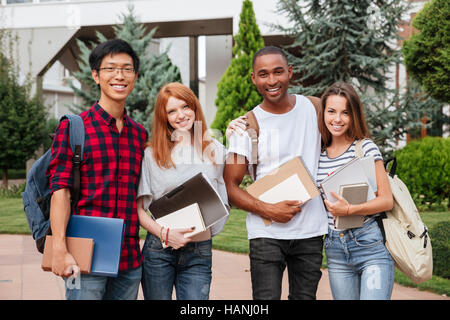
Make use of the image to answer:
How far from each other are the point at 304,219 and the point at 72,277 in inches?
49.6

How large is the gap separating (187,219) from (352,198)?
34.8 inches

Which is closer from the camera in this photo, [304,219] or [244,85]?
[304,219]

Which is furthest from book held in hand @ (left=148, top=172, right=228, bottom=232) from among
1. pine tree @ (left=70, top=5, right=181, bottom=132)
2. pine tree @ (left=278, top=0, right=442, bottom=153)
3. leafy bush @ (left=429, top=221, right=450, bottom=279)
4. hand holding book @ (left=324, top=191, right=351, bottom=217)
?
pine tree @ (left=70, top=5, right=181, bottom=132)

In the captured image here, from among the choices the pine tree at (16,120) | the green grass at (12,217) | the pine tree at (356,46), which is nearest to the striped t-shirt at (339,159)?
the green grass at (12,217)

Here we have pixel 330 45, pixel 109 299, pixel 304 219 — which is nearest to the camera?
pixel 109 299

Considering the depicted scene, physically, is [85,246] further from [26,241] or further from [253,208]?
[26,241]

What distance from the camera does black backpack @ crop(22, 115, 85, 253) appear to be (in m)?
2.35

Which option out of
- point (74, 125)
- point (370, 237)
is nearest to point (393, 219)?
point (370, 237)

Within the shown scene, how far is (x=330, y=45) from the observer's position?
1027cm

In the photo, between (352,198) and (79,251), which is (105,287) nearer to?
(79,251)

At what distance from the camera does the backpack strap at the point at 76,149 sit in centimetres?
235

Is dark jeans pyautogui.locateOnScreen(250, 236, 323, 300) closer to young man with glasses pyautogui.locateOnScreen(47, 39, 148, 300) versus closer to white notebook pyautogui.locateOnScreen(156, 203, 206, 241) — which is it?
white notebook pyautogui.locateOnScreen(156, 203, 206, 241)

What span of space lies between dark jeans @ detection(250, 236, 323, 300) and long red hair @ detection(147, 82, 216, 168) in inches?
23.1

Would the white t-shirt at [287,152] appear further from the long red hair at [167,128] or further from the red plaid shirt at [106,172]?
the red plaid shirt at [106,172]
